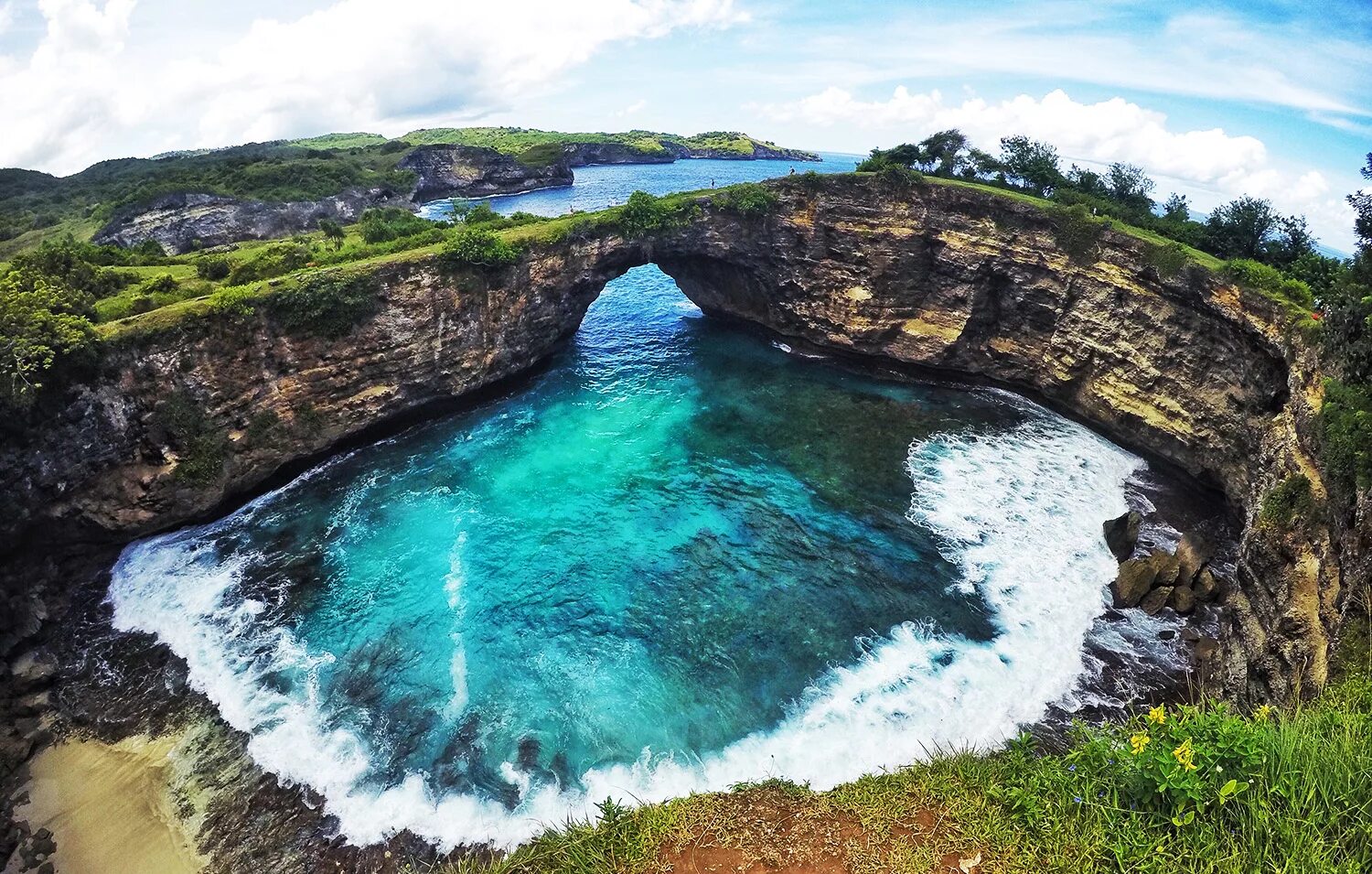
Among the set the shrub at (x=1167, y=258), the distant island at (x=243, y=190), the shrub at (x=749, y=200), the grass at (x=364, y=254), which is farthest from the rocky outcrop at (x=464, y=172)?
the shrub at (x=1167, y=258)

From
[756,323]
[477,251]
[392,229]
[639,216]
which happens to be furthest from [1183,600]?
[392,229]

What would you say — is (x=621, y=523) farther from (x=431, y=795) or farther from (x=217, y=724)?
(x=217, y=724)

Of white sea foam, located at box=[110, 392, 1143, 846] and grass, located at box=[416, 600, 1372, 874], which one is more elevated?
grass, located at box=[416, 600, 1372, 874]

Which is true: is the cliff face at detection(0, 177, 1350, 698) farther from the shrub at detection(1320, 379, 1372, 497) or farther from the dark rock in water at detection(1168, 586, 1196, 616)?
the dark rock in water at detection(1168, 586, 1196, 616)

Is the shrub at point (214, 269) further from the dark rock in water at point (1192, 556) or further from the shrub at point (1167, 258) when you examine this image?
the shrub at point (1167, 258)

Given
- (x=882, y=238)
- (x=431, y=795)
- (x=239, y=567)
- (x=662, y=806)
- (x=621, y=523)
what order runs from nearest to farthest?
1. (x=662, y=806)
2. (x=431, y=795)
3. (x=239, y=567)
4. (x=621, y=523)
5. (x=882, y=238)

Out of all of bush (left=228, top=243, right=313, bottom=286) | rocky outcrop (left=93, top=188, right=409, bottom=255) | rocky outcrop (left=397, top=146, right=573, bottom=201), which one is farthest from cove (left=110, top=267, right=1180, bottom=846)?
rocky outcrop (left=397, top=146, right=573, bottom=201)

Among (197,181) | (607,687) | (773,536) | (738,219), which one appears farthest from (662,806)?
(197,181)
